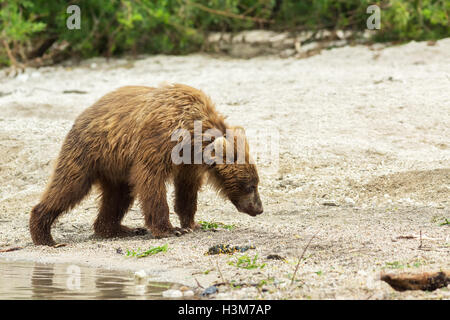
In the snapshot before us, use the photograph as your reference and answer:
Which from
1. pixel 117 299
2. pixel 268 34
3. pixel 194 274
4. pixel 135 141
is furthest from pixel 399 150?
pixel 268 34

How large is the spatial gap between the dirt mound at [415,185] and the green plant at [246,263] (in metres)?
3.13

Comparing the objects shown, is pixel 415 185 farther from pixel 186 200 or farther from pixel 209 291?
pixel 209 291

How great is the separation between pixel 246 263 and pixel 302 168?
3.85m

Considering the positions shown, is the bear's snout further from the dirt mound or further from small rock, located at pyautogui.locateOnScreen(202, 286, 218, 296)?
small rock, located at pyautogui.locateOnScreen(202, 286, 218, 296)

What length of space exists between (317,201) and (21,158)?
407 cm

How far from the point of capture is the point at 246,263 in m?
6.08

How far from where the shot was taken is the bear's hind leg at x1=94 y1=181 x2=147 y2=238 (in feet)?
26.2

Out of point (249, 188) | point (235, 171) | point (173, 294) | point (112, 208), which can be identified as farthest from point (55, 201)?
point (173, 294)

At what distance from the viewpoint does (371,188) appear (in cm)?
909

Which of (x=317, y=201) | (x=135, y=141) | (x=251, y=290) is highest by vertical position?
(x=135, y=141)

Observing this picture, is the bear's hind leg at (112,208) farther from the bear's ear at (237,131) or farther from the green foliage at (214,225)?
the bear's ear at (237,131)

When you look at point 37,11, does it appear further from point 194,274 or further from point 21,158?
point 194,274

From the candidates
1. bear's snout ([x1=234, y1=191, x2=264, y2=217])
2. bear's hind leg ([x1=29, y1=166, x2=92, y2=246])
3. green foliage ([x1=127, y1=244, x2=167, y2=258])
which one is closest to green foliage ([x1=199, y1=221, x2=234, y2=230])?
bear's snout ([x1=234, y1=191, x2=264, y2=217])

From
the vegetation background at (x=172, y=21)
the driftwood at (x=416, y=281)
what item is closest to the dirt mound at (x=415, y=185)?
the driftwood at (x=416, y=281)
